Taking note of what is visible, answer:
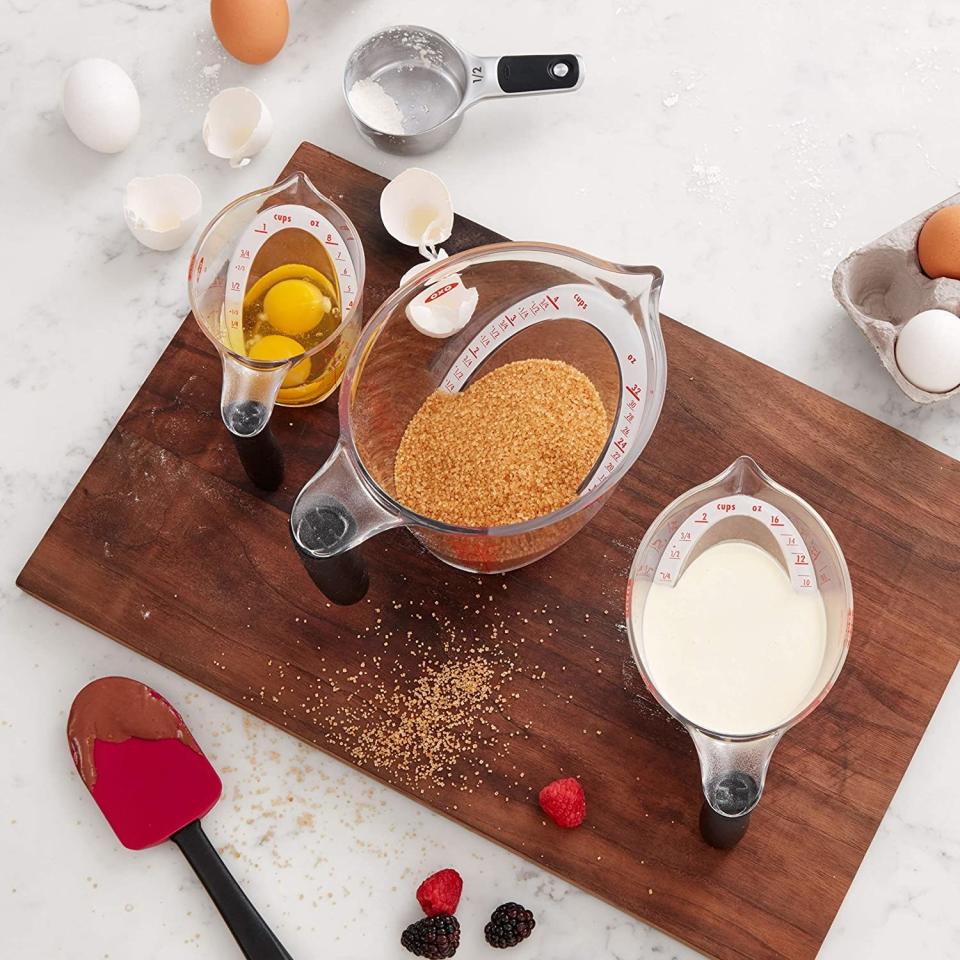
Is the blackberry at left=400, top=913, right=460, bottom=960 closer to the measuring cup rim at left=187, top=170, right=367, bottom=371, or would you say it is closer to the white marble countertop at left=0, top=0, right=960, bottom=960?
the white marble countertop at left=0, top=0, right=960, bottom=960

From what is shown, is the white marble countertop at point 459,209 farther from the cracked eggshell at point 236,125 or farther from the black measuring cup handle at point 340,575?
the black measuring cup handle at point 340,575

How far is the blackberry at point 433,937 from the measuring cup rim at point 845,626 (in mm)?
411

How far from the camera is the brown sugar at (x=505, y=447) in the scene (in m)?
1.59

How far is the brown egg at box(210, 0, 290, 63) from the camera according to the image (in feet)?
6.02

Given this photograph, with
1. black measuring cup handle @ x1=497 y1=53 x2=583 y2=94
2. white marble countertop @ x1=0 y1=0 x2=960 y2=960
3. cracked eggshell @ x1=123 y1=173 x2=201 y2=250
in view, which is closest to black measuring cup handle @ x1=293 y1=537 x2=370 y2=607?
white marble countertop @ x1=0 y1=0 x2=960 y2=960

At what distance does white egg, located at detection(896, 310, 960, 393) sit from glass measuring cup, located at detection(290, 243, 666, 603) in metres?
0.38

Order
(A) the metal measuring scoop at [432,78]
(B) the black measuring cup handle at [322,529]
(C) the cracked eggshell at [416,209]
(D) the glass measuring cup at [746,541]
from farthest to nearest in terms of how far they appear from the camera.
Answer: (A) the metal measuring scoop at [432,78]
(C) the cracked eggshell at [416,209]
(D) the glass measuring cup at [746,541]
(B) the black measuring cup handle at [322,529]

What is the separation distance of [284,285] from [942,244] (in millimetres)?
914

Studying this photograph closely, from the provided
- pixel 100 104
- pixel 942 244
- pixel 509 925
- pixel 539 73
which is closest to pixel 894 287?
pixel 942 244

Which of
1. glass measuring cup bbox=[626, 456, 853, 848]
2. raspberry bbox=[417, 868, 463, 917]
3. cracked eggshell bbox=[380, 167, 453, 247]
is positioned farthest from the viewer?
cracked eggshell bbox=[380, 167, 453, 247]

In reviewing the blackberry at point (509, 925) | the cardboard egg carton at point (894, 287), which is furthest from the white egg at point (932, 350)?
the blackberry at point (509, 925)

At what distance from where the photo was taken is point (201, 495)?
5.64 ft

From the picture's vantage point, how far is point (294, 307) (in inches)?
66.7

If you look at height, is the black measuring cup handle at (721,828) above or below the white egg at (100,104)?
below
